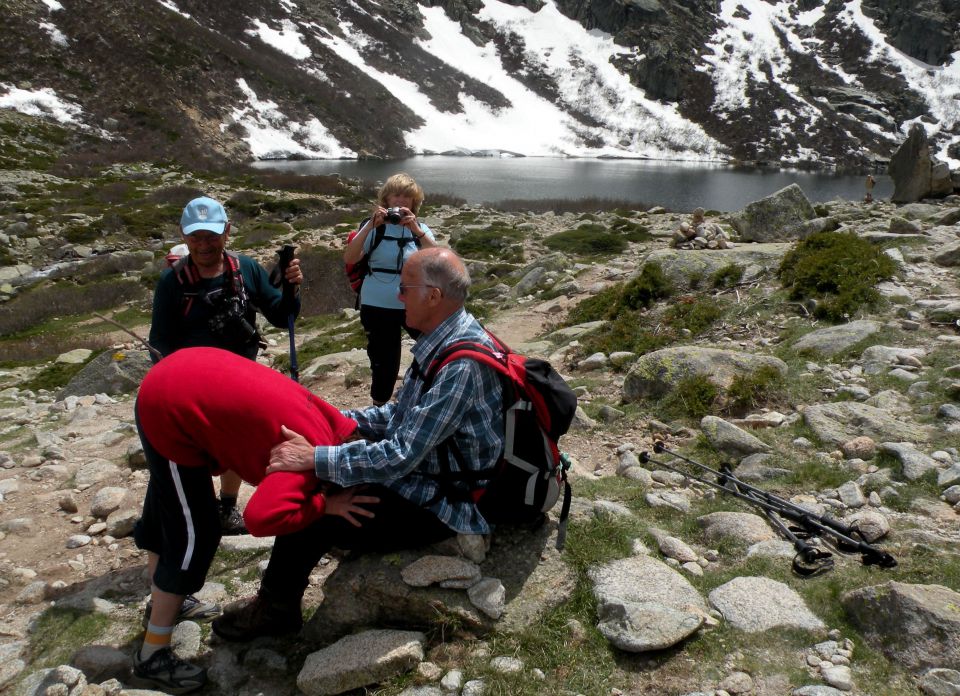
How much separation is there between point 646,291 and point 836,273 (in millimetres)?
2534

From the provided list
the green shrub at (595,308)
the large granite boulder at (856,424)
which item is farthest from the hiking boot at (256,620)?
the green shrub at (595,308)

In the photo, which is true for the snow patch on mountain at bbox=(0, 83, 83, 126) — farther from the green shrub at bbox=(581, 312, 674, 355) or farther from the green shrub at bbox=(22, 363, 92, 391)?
the green shrub at bbox=(581, 312, 674, 355)

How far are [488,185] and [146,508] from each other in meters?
52.5

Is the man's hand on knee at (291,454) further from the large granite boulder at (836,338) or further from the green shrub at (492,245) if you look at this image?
the green shrub at (492,245)

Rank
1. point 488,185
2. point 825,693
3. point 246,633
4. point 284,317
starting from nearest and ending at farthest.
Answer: point 825,693
point 246,633
point 284,317
point 488,185

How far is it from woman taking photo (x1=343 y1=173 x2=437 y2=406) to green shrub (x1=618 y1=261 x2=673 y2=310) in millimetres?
5076

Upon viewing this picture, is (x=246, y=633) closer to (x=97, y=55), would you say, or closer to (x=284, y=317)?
(x=284, y=317)

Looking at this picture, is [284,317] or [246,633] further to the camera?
[284,317]

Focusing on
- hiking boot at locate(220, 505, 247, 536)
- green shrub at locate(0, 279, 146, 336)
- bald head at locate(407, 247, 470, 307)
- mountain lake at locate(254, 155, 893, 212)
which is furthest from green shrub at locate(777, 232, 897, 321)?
mountain lake at locate(254, 155, 893, 212)

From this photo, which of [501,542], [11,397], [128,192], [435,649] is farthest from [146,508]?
[128,192]

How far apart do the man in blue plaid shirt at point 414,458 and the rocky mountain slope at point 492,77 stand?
5127cm

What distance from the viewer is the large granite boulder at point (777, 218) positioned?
1355cm

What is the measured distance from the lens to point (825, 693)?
2.40 m

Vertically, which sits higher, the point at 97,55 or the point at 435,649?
the point at 435,649
